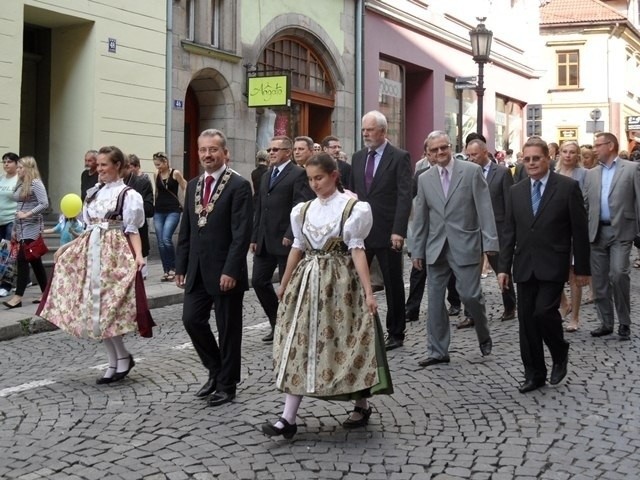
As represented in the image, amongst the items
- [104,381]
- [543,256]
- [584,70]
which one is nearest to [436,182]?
[543,256]

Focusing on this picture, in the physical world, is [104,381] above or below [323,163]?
below

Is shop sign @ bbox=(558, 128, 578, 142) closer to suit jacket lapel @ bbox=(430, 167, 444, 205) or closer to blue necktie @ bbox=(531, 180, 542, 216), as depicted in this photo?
suit jacket lapel @ bbox=(430, 167, 444, 205)

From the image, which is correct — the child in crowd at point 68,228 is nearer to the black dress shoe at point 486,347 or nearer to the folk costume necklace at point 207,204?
the folk costume necklace at point 207,204

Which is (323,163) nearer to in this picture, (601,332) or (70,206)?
(601,332)

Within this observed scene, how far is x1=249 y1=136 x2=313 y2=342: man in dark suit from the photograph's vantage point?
7.81 metres

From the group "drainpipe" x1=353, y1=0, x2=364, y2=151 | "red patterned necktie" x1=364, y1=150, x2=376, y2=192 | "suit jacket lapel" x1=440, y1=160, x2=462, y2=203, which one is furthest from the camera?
"drainpipe" x1=353, y1=0, x2=364, y2=151

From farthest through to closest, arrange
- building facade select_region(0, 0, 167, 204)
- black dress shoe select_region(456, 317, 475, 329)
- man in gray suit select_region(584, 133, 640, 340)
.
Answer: building facade select_region(0, 0, 167, 204)
black dress shoe select_region(456, 317, 475, 329)
man in gray suit select_region(584, 133, 640, 340)

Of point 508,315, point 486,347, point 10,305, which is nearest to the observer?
point 486,347

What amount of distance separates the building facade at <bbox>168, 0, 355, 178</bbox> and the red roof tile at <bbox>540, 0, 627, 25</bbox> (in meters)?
26.5

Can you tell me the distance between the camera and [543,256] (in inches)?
233

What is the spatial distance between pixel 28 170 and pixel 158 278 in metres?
2.68

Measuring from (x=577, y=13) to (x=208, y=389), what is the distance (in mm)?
43245

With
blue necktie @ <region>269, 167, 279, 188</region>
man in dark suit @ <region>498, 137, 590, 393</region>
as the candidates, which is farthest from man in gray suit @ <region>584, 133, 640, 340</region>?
blue necktie @ <region>269, 167, 279, 188</region>

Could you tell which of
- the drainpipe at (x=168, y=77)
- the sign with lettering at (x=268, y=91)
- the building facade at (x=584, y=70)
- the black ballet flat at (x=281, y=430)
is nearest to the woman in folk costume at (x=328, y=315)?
the black ballet flat at (x=281, y=430)
